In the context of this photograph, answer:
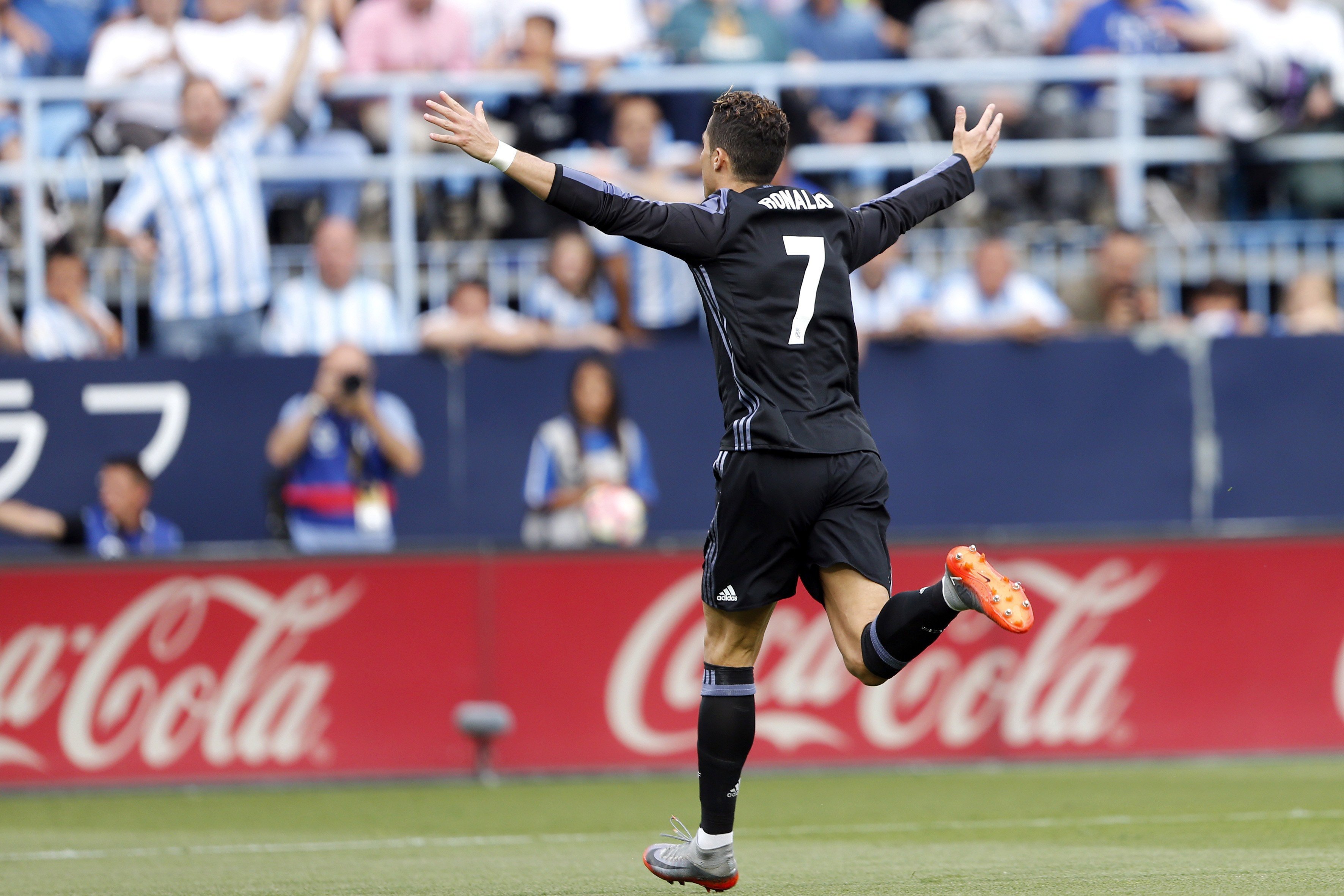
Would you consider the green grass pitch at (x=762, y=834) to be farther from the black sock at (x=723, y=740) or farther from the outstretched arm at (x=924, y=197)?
the outstretched arm at (x=924, y=197)

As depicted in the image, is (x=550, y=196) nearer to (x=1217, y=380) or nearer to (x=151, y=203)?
(x=151, y=203)

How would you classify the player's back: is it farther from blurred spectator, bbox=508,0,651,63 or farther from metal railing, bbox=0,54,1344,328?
blurred spectator, bbox=508,0,651,63

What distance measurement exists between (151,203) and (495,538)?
9.87 ft

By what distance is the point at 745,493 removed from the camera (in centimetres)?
582

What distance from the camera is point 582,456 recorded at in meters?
11.1

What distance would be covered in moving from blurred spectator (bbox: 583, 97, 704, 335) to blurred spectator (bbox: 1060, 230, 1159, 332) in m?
2.63

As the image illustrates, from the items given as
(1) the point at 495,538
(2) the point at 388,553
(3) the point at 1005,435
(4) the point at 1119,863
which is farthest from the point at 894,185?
(4) the point at 1119,863

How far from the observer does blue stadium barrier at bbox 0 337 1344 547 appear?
11.9 m

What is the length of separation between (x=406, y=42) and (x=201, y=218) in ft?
6.63

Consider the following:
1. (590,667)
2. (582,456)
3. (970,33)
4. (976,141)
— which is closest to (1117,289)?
(970,33)

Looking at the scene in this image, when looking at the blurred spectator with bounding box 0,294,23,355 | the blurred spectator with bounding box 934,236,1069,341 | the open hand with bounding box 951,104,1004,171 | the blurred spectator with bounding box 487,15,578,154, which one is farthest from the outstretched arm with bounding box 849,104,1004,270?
the blurred spectator with bounding box 0,294,23,355

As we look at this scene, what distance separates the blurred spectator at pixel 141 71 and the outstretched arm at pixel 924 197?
691cm

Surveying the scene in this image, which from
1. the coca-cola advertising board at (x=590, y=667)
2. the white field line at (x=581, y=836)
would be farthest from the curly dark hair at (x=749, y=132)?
the coca-cola advertising board at (x=590, y=667)

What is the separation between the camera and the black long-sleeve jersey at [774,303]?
5.77m
